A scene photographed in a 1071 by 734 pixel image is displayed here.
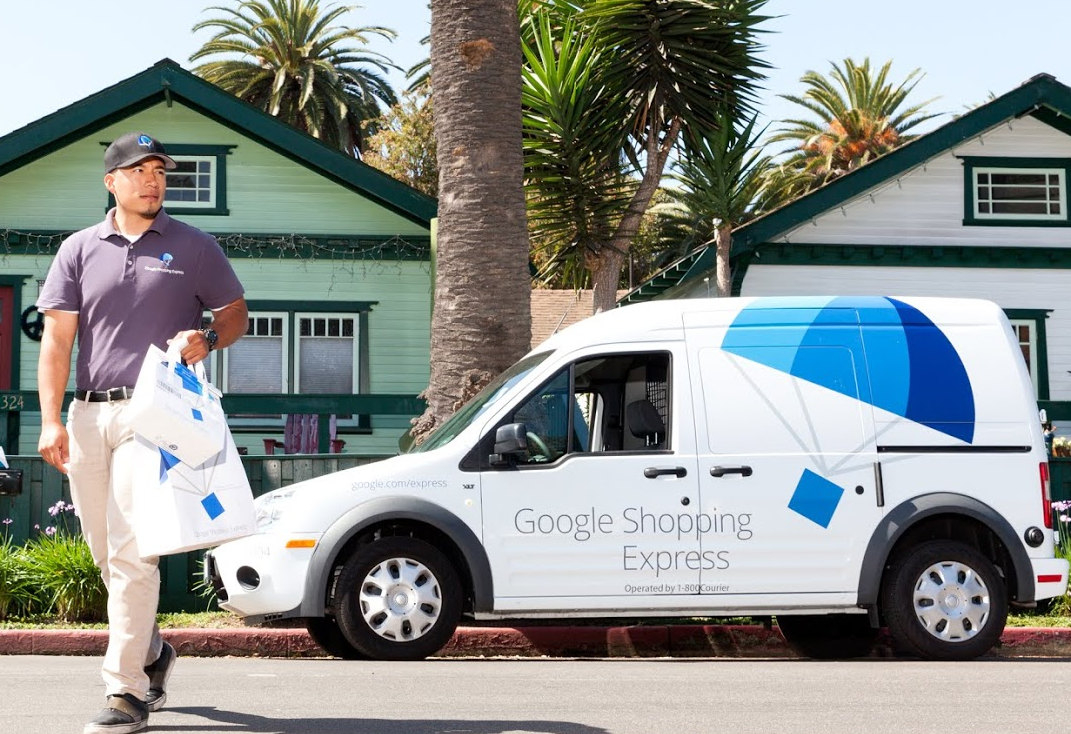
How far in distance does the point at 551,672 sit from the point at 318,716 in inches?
75.5

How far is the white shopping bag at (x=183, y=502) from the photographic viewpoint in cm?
502

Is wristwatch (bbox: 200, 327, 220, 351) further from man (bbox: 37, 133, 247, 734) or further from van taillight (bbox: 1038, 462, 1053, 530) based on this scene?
van taillight (bbox: 1038, 462, 1053, 530)

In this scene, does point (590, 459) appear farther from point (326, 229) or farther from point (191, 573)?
point (326, 229)

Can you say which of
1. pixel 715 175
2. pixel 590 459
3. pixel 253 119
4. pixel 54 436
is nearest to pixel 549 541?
pixel 590 459

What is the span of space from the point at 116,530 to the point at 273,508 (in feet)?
10.1

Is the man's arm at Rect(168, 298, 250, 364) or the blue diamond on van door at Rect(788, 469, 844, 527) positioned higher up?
the man's arm at Rect(168, 298, 250, 364)

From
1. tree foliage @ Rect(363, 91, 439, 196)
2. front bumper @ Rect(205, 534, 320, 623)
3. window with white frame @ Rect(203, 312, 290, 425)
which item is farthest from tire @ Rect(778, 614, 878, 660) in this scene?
tree foliage @ Rect(363, 91, 439, 196)

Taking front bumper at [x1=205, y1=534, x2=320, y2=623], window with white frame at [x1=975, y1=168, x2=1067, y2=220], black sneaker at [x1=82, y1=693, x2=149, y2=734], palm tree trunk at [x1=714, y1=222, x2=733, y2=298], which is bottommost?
black sneaker at [x1=82, y1=693, x2=149, y2=734]

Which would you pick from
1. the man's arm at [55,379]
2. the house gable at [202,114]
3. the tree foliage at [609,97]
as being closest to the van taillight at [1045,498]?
the man's arm at [55,379]

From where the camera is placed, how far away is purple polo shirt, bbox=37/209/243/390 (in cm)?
534

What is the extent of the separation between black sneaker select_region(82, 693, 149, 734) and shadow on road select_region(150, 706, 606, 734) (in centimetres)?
29

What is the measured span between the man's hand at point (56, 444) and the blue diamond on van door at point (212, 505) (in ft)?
1.69

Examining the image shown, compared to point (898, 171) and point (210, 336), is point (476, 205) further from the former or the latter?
point (898, 171)

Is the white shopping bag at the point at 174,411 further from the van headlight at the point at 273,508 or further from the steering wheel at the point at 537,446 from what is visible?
the steering wheel at the point at 537,446
